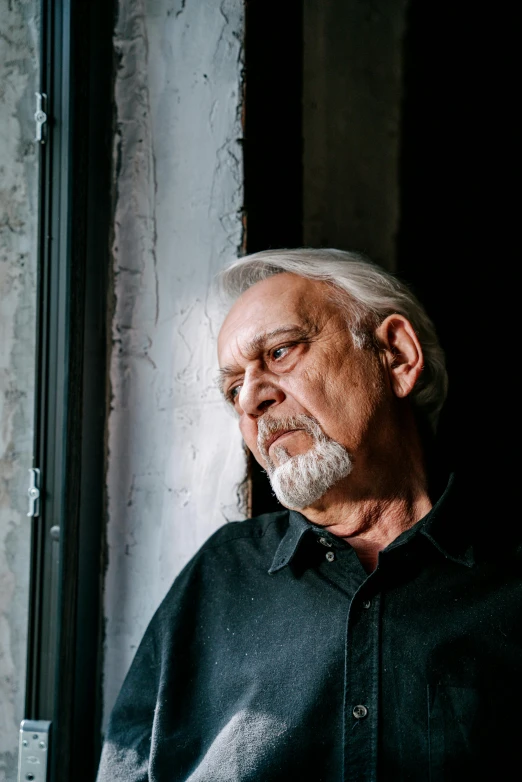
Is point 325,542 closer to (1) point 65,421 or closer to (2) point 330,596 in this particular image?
(2) point 330,596

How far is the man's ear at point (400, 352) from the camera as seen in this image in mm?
1309

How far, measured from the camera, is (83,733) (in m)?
1.41

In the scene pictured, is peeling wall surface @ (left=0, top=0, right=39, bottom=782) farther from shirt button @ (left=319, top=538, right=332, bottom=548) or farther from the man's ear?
the man's ear

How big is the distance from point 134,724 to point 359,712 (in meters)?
0.51

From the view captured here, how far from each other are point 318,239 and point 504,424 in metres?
0.89

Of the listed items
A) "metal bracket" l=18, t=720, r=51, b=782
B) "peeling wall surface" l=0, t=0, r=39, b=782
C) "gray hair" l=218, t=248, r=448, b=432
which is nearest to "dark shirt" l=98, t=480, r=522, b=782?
"metal bracket" l=18, t=720, r=51, b=782

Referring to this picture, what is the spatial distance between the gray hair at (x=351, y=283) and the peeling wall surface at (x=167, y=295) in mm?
103

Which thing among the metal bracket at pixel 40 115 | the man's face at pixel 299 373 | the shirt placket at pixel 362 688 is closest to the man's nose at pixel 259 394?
the man's face at pixel 299 373

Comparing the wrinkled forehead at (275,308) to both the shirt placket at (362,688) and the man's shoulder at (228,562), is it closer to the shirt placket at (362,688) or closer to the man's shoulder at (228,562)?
the man's shoulder at (228,562)

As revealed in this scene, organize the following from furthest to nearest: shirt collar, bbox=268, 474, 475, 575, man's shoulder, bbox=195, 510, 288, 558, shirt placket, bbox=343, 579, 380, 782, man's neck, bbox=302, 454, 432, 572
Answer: man's shoulder, bbox=195, 510, 288, 558
man's neck, bbox=302, 454, 432, 572
shirt collar, bbox=268, 474, 475, 575
shirt placket, bbox=343, 579, 380, 782

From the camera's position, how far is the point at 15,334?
1.36 metres

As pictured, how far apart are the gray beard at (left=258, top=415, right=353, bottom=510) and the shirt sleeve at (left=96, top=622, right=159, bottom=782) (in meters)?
0.45

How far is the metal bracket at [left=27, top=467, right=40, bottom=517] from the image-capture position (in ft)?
4.36

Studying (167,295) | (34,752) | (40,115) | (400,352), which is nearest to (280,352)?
(400,352)
